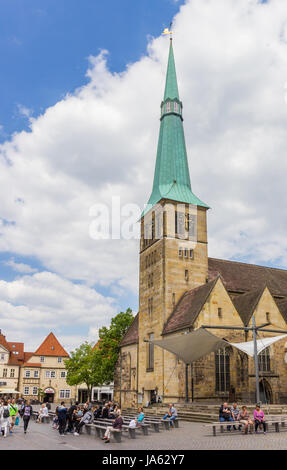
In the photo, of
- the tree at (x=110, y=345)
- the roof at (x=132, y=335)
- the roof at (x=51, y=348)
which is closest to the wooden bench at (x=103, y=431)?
the roof at (x=132, y=335)

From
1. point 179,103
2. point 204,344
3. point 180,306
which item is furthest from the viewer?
point 179,103

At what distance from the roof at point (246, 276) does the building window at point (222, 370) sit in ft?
30.0

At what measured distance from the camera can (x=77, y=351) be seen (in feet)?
172

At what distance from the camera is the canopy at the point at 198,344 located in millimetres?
24716

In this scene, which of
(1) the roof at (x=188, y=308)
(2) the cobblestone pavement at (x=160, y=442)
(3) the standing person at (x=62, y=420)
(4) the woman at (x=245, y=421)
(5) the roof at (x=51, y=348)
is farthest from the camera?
(5) the roof at (x=51, y=348)

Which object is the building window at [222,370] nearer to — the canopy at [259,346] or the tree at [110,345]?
the canopy at [259,346]

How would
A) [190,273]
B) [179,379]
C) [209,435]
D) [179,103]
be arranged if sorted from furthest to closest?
1. [179,103]
2. [190,273]
3. [179,379]
4. [209,435]

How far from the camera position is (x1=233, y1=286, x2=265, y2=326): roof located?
3294 cm

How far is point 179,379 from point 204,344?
7.80 m

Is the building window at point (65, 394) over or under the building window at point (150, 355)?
under

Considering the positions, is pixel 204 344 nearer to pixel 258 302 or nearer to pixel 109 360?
pixel 258 302

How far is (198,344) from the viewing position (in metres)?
26.1
